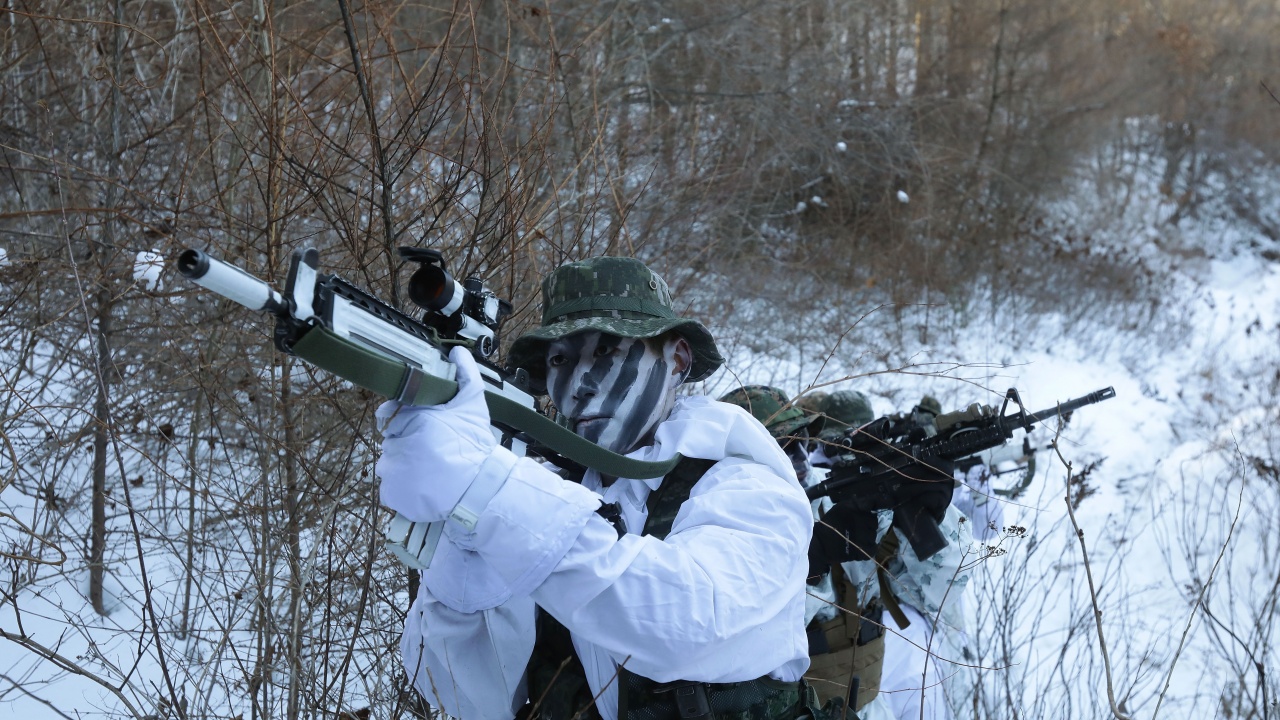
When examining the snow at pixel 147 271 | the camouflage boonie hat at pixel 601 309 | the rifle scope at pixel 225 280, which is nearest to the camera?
the rifle scope at pixel 225 280

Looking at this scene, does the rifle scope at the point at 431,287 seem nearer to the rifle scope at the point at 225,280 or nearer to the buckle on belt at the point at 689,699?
the rifle scope at the point at 225,280

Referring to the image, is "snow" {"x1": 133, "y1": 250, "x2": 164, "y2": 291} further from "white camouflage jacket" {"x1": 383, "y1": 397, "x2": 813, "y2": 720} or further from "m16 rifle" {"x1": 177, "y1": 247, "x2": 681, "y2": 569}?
"white camouflage jacket" {"x1": 383, "y1": 397, "x2": 813, "y2": 720}

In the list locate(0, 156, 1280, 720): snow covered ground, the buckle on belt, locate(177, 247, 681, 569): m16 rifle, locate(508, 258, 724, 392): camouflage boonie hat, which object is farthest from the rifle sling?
locate(0, 156, 1280, 720): snow covered ground

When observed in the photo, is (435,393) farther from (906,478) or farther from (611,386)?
(906,478)

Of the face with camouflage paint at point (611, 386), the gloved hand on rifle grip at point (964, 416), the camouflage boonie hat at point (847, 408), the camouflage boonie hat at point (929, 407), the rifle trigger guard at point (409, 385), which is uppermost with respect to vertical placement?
the camouflage boonie hat at point (847, 408)

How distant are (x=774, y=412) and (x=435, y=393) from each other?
2.01 metres

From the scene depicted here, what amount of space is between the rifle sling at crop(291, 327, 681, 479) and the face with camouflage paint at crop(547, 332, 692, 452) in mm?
198

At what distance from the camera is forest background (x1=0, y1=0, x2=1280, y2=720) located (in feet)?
9.27

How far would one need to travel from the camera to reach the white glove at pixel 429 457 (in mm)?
1637

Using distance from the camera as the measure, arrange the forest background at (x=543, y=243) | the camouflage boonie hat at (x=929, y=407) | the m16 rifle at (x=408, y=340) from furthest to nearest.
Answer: the camouflage boonie hat at (x=929, y=407) → the forest background at (x=543, y=243) → the m16 rifle at (x=408, y=340)

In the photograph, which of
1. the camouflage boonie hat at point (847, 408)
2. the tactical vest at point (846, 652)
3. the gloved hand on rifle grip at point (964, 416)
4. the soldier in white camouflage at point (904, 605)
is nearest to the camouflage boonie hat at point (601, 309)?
the soldier in white camouflage at point (904, 605)

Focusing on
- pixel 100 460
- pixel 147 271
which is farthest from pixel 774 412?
pixel 100 460

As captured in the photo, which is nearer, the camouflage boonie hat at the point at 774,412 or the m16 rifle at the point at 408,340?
the m16 rifle at the point at 408,340

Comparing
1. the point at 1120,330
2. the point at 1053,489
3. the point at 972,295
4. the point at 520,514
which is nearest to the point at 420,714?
the point at 520,514
